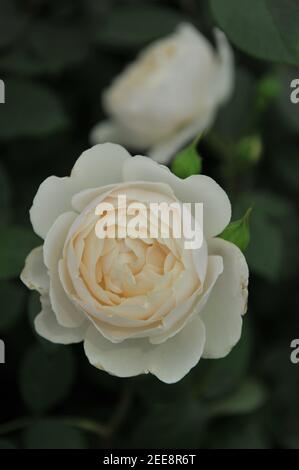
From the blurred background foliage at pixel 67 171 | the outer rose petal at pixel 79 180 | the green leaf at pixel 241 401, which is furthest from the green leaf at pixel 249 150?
the outer rose petal at pixel 79 180

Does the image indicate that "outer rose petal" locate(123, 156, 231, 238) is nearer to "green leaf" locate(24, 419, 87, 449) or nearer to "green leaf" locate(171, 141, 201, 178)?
"green leaf" locate(171, 141, 201, 178)

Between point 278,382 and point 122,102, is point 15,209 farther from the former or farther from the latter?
point 278,382

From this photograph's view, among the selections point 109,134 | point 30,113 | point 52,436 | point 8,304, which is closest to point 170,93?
point 109,134

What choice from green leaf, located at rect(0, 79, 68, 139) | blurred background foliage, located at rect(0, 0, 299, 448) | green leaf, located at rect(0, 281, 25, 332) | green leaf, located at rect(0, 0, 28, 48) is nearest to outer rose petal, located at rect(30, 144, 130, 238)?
blurred background foliage, located at rect(0, 0, 299, 448)

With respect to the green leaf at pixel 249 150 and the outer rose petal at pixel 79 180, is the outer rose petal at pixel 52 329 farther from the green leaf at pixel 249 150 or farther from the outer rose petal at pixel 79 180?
the green leaf at pixel 249 150

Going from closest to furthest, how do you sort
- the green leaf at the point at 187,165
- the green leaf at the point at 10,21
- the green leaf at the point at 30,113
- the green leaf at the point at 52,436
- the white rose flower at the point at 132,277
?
1. the white rose flower at the point at 132,277
2. the green leaf at the point at 187,165
3. the green leaf at the point at 52,436
4. the green leaf at the point at 30,113
5. the green leaf at the point at 10,21
